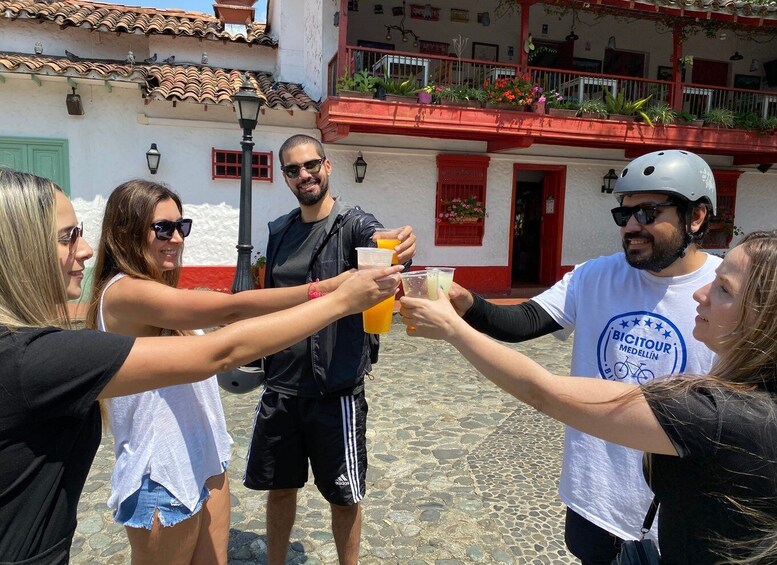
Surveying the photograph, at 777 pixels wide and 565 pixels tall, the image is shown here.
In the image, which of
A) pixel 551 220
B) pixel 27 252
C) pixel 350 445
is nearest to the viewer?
pixel 27 252

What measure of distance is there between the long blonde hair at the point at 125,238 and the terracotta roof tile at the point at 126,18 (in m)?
9.77

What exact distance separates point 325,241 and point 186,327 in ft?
3.14

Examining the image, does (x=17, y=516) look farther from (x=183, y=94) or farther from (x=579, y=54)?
(x=579, y=54)

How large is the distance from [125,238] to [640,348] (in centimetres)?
185

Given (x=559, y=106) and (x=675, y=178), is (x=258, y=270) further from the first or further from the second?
(x=675, y=178)

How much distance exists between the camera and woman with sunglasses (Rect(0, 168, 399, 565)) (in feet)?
3.64

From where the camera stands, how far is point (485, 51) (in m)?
11.8

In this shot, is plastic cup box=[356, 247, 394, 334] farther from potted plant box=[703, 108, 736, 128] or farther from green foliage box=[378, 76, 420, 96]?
potted plant box=[703, 108, 736, 128]

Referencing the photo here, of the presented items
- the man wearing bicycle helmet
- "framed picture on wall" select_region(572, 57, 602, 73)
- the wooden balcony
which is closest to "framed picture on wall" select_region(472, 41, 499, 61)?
the wooden balcony

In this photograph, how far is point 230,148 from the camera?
9719mm

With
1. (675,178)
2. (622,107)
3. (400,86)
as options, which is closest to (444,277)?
(675,178)

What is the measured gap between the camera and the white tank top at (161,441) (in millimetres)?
1749

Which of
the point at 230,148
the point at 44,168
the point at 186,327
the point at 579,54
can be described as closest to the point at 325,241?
the point at 186,327

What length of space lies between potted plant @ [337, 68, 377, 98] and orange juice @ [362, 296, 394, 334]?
7615mm
